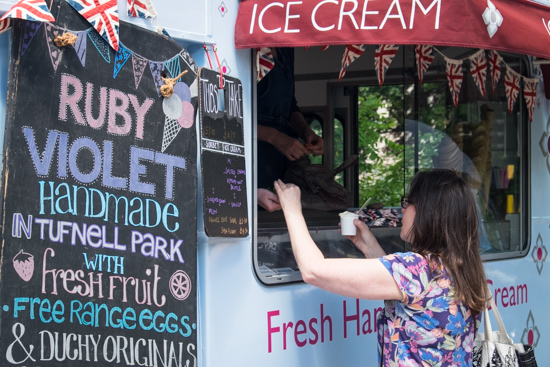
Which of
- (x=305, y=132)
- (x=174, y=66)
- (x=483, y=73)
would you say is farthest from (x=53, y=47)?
(x=483, y=73)

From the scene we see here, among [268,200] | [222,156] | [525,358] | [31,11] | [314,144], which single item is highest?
A: [31,11]

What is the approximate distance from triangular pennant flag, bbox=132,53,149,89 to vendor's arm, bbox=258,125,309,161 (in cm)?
98

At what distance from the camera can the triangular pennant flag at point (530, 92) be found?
390cm

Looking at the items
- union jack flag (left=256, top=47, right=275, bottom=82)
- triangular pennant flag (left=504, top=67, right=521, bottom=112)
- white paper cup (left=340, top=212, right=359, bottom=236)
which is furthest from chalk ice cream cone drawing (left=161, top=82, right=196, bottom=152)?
triangular pennant flag (left=504, top=67, right=521, bottom=112)

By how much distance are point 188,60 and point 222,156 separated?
A: 1.12ft

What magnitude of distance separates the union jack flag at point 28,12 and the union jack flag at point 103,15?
146 millimetres

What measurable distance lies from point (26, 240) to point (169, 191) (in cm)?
50

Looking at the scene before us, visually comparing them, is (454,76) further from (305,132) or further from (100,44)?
(100,44)

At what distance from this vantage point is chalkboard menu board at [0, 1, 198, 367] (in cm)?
191

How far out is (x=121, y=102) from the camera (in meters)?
2.15

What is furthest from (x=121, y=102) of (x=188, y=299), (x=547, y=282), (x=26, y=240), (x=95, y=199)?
(x=547, y=282)

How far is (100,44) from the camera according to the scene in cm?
209

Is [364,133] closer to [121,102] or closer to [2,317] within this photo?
[121,102]

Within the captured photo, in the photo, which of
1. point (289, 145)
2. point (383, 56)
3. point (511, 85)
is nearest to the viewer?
point (289, 145)
